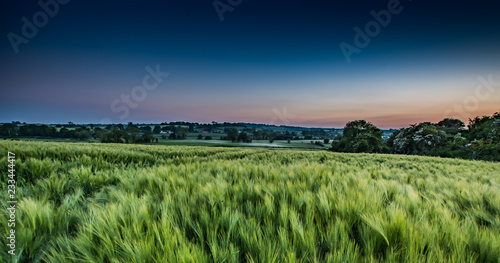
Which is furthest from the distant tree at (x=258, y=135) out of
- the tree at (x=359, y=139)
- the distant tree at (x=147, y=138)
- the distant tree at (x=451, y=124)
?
the distant tree at (x=451, y=124)

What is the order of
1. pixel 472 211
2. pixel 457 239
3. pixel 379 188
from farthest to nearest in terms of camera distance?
pixel 379 188, pixel 472 211, pixel 457 239

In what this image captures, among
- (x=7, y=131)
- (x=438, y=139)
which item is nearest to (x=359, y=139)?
(x=438, y=139)

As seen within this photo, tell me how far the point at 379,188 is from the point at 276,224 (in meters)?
1.51

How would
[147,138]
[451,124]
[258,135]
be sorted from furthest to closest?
[258,135] < [147,138] < [451,124]

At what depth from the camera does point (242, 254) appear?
952mm

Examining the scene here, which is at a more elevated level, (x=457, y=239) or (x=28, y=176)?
(x=457, y=239)

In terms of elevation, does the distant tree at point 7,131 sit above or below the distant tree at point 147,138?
above

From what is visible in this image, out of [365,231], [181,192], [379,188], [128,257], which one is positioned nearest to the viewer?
[128,257]

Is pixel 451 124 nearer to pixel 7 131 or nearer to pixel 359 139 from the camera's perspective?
pixel 359 139

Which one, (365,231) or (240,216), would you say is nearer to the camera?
(365,231)

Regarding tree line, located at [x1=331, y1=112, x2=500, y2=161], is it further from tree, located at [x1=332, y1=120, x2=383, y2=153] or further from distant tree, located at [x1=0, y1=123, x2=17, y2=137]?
distant tree, located at [x1=0, y1=123, x2=17, y2=137]

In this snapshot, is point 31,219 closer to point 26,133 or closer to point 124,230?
point 124,230

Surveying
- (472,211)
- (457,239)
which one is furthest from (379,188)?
(457,239)

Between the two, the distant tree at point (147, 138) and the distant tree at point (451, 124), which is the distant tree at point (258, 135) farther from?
the distant tree at point (451, 124)
